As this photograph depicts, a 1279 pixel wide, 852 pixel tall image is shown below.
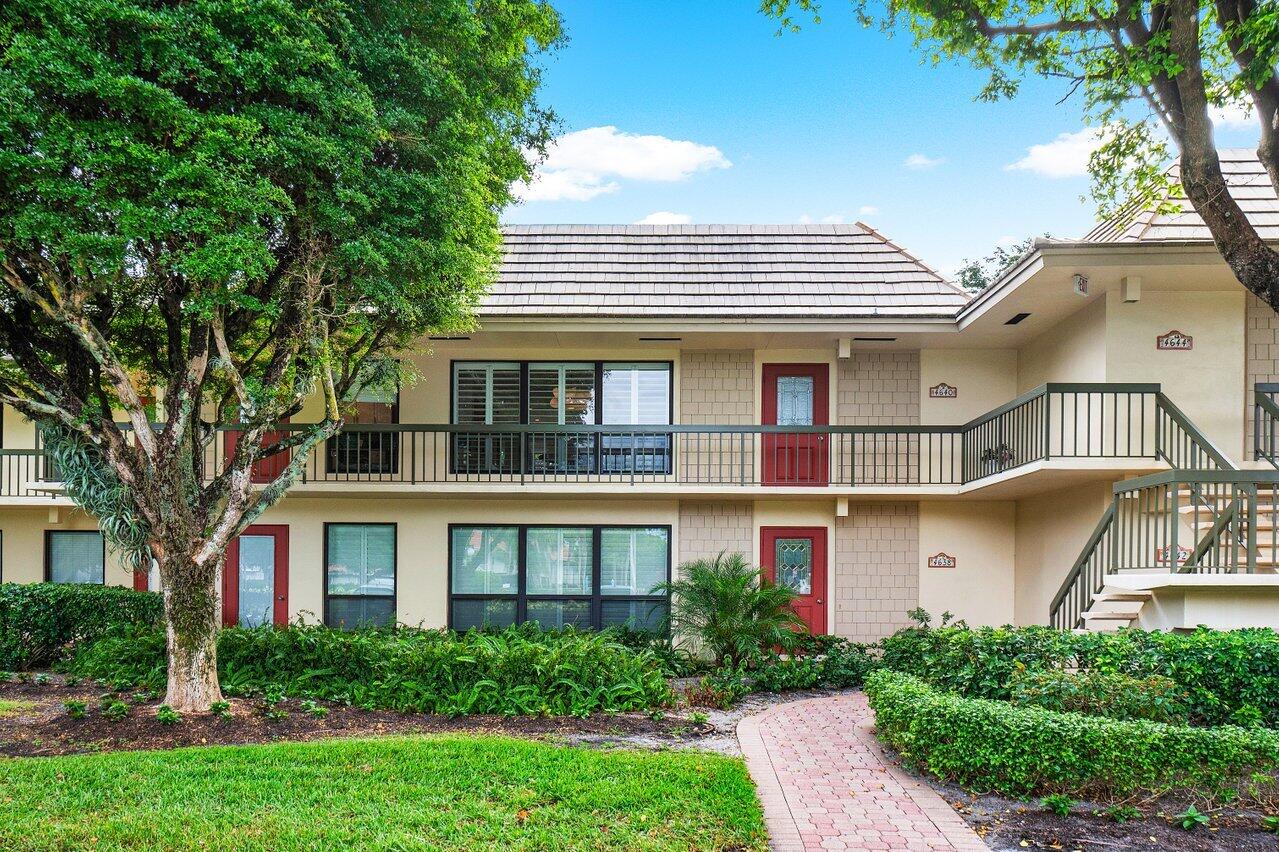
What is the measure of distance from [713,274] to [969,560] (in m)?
6.45

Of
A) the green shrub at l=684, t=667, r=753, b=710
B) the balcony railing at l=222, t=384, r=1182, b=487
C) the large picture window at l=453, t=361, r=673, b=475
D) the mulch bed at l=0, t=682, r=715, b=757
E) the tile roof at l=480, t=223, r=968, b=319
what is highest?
the tile roof at l=480, t=223, r=968, b=319

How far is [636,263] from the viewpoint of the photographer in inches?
600

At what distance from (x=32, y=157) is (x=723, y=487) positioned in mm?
9557

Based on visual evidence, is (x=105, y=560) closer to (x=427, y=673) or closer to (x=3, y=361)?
(x=3, y=361)

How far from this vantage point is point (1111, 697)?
277 inches

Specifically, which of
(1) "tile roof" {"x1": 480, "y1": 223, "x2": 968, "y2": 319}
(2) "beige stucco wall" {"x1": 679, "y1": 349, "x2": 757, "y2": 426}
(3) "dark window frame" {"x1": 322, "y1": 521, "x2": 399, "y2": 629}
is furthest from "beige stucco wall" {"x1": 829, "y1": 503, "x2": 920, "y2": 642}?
(3) "dark window frame" {"x1": 322, "y1": 521, "x2": 399, "y2": 629}

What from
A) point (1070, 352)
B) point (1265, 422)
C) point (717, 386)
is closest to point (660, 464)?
point (717, 386)

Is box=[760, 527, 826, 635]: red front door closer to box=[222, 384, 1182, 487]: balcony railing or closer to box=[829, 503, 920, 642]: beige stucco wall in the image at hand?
box=[829, 503, 920, 642]: beige stucco wall

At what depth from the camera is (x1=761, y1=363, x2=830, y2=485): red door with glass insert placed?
14398 mm

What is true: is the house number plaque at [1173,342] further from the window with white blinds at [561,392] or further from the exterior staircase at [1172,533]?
the window with white blinds at [561,392]

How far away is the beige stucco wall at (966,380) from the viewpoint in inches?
573

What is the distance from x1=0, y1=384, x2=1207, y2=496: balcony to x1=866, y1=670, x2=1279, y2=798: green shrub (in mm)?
6346

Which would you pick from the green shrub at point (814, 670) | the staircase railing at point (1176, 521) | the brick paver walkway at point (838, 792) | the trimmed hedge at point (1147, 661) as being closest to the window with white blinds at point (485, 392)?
the green shrub at point (814, 670)

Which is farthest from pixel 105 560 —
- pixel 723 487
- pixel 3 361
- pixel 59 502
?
pixel 723 487
